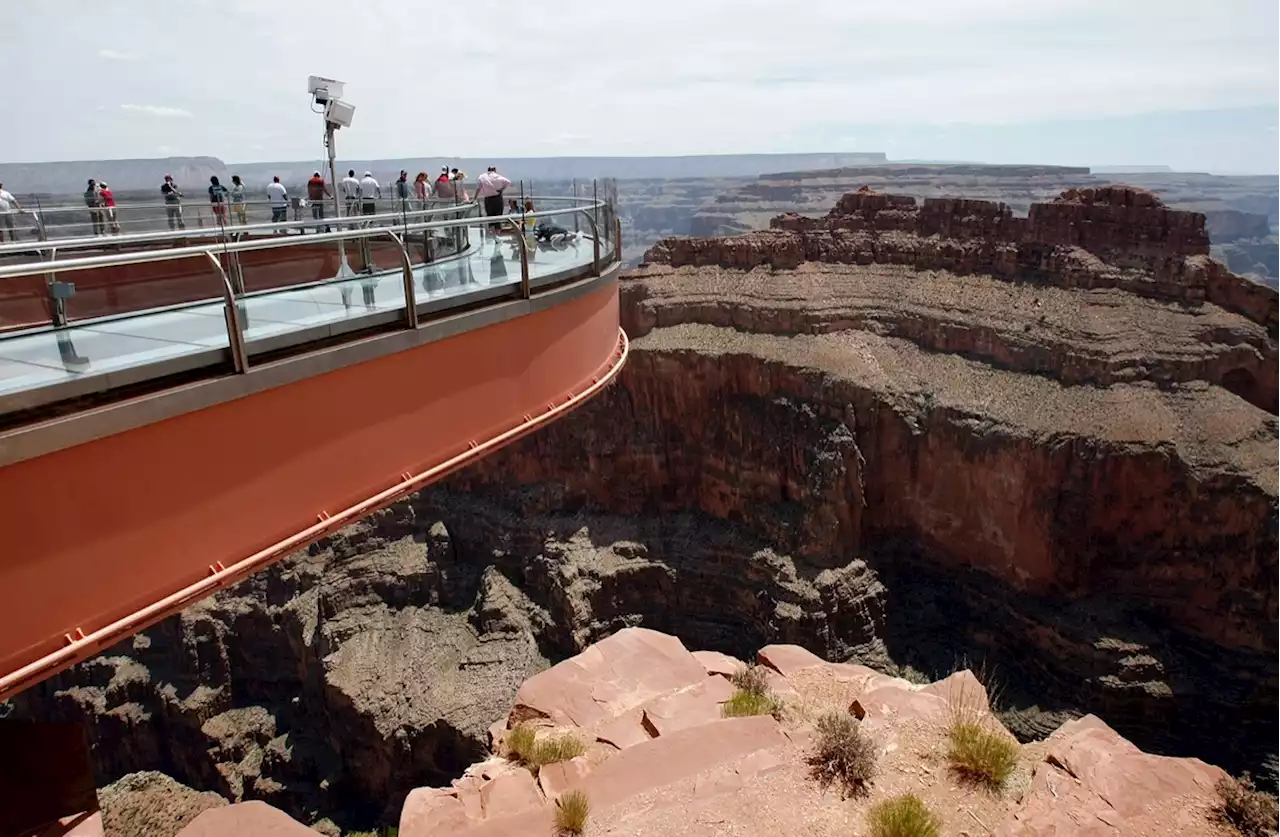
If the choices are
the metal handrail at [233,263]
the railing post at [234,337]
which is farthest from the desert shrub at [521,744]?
the railing post at [234,337]

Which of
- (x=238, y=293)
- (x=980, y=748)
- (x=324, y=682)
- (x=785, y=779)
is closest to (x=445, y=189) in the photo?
(x=238, y=293)

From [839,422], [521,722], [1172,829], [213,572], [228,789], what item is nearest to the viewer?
[213,572]

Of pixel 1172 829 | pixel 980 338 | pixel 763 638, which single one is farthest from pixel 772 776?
pixel 980 338

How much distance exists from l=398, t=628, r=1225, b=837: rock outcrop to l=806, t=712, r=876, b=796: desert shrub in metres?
0.13

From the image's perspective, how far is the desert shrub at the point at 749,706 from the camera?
1020cm

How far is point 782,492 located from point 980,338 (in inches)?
475

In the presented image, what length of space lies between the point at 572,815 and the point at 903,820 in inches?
126

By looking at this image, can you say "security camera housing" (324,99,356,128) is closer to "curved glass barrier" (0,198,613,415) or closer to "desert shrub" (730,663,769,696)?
"curved glass barrier" (0,198,613,415)

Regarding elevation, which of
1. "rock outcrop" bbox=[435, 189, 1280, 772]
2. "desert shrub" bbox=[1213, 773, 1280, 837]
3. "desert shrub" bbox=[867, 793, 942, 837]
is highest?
"desert shrub" bbox=[867, 793, 942, 837]

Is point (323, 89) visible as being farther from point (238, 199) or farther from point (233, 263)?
point (238, 199)

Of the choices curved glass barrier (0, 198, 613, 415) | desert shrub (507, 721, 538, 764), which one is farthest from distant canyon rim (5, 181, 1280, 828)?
curved glass barrier (0, 198, 613, 415)

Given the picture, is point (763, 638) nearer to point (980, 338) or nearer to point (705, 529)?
point (705, 529)

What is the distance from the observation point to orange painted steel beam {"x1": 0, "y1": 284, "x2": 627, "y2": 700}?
4816mm

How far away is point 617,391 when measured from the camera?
125 ft
